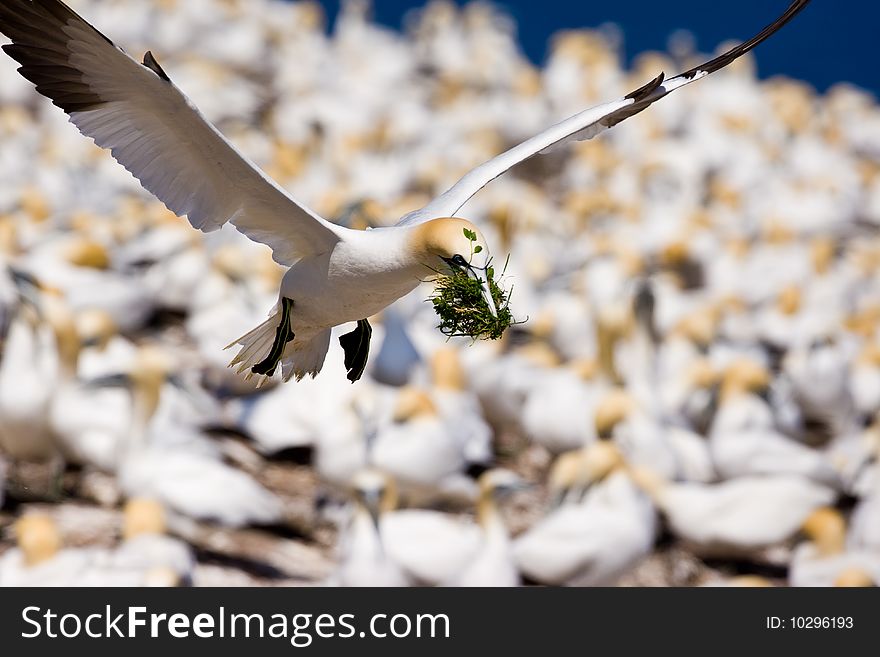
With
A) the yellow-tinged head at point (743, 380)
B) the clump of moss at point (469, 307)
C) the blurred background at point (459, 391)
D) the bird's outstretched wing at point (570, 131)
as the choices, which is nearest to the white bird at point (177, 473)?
the blurred background at point (459, 391)

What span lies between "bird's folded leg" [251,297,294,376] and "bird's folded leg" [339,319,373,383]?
0.66 feet

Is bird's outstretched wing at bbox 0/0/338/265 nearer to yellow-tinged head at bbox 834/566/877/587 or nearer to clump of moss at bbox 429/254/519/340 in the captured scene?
clump of moss at bbox 429/254/519/340

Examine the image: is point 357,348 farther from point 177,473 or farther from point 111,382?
point 111,382

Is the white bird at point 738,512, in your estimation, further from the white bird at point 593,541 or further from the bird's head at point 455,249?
the bird's head at point 455,249

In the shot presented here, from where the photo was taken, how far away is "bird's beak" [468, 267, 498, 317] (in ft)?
10.3

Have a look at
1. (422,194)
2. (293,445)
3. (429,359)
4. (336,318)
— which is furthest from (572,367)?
(422,194)

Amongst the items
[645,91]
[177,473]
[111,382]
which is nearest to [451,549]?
[177,473]

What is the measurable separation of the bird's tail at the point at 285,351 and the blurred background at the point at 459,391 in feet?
1.88

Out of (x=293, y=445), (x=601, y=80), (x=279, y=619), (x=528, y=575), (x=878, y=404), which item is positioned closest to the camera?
(x=279, y=619)

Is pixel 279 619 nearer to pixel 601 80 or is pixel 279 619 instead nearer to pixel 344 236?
pixel 344 236

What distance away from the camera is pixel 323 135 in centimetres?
1595

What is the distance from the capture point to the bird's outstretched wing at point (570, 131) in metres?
3.90

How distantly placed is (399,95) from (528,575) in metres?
14.7

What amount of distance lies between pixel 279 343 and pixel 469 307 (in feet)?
2.95
